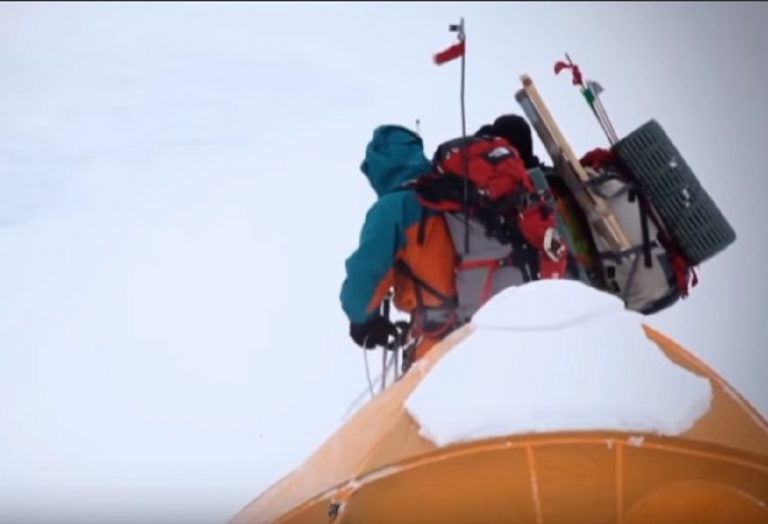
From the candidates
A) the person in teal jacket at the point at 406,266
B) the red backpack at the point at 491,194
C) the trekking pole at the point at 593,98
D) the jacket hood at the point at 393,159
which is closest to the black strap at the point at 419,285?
the person in teal jacket at the point at 406,266

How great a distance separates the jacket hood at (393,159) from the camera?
352 cm

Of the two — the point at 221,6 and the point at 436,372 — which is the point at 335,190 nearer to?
the point at 221,6

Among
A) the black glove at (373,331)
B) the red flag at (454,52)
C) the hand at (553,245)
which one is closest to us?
the hand at (553,245)

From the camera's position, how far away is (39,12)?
8.94 meters

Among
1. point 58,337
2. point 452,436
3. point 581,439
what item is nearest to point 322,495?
point 452,436

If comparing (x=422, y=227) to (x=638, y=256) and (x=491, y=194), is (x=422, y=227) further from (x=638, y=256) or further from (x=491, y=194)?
(x=638, y=256)

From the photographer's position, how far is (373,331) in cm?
337

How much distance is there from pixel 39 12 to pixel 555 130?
6.38 m

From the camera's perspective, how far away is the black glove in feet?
11.0

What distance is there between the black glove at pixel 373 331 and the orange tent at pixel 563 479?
874 mm

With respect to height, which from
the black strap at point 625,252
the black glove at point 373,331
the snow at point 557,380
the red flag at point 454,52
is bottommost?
the snow at point 557,380

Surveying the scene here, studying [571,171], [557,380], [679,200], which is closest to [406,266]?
[571,171]

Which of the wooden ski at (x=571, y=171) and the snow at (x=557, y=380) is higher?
the wooden ski at (x=571, y=171)

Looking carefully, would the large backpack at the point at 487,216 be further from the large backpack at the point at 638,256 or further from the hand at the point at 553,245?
the large backpack at the point at 638,256
